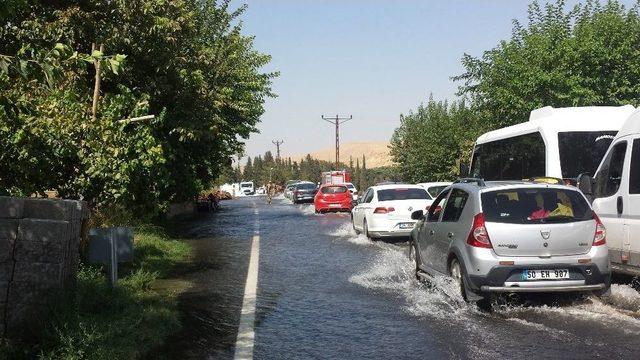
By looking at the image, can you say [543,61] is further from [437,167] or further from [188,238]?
[437,167]

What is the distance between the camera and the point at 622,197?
8859mm

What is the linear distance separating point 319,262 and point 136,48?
6.24 meters

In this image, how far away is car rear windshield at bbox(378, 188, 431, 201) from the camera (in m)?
17.7

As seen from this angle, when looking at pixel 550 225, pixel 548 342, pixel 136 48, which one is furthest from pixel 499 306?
pixel 136 48

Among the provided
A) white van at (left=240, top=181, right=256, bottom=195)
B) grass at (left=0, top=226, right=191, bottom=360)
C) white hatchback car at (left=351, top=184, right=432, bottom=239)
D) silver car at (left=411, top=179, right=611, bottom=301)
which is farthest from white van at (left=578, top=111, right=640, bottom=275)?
white van at (left=240, top=181, right=256, bottom=195)

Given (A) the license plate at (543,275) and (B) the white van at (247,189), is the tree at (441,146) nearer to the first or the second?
(A) the license plate at (543,275)

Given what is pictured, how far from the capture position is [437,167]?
45.0 metres

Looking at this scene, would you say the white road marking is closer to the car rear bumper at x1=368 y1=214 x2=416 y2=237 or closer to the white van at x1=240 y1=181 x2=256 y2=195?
the car rear bumper at x1=368 y1=214 x2=416 y2=237

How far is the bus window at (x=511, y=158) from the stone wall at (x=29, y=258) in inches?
379

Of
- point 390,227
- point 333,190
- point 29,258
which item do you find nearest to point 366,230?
point 390,227

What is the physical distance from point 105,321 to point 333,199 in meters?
25.8

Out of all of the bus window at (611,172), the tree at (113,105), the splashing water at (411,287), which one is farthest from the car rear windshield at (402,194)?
the bus window at (611,172)

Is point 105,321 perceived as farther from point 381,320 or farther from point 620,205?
point 620,205

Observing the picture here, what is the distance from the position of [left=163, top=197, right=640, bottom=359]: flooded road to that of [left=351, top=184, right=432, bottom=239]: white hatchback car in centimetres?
467
